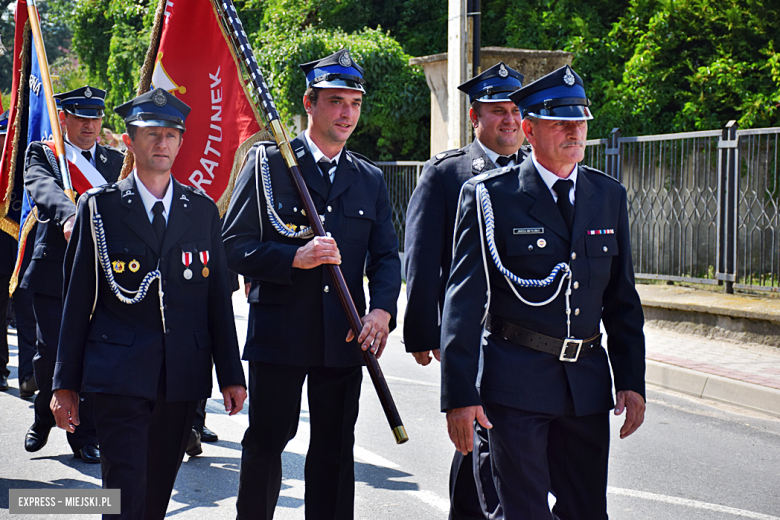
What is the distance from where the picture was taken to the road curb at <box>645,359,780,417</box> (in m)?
6.85

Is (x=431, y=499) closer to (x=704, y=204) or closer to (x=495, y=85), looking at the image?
(x=495, y=85)

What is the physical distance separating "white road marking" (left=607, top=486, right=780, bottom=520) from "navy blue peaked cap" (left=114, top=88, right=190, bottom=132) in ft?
9.73

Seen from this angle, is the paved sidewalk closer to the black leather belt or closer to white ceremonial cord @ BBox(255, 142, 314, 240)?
the black leather belt

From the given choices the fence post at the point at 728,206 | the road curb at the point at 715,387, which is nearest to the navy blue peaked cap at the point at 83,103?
the road curb at the point at 715,387

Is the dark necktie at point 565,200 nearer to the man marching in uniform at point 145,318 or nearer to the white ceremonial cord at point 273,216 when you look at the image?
the white ceremonial cord at point 273,216

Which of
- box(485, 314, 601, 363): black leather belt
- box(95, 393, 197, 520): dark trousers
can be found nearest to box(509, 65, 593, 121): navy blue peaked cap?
box(485, 314, 601, 363): black leather belt

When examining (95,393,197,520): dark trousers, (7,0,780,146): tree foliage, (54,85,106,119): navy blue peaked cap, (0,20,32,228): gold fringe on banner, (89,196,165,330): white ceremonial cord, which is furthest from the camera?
(7,0,780,146): tree foliage

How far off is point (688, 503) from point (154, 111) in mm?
3255

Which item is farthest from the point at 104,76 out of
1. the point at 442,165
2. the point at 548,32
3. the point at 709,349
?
the point at 442,165

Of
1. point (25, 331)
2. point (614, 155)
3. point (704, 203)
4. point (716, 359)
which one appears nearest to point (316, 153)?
point (25, 331)

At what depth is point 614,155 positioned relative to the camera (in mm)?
11539

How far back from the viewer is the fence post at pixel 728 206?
9.95 meters

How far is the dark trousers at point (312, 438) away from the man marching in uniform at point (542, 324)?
0.83 meters

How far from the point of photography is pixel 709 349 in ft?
28.7
